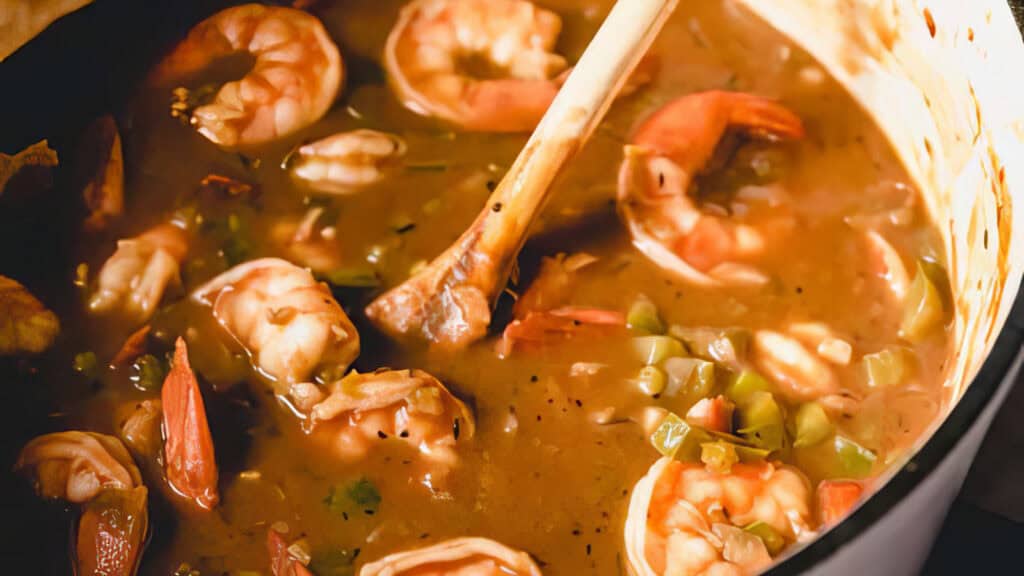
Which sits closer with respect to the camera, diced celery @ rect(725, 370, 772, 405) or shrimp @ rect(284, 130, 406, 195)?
diced celery @ rect(725, 370, 772, 405)

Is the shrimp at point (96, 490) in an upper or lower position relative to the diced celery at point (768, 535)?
lower

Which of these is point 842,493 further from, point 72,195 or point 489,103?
point 72,195

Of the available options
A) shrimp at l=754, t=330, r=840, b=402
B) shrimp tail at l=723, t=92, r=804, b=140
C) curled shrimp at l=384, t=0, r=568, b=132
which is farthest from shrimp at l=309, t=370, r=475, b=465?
shrimp tail at l=723, t=92, r=804, b=140

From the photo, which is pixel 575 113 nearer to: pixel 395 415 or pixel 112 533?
pixel 395 415

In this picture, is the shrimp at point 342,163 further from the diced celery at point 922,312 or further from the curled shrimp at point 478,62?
the diced celery at point 922,312

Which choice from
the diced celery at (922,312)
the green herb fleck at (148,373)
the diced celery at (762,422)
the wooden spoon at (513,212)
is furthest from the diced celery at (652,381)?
the green herb fleck at (148,373)

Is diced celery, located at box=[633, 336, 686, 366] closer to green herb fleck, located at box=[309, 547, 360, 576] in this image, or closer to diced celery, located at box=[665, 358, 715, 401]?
diced celery, located at box=[665, 358, 715, 401]

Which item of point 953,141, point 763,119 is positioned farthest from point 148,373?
point 953,141
